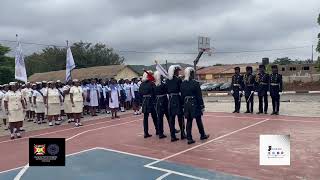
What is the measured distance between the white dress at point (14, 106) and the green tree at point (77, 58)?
149ft

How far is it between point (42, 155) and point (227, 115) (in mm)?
11677

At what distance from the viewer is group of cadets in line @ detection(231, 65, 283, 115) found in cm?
1485

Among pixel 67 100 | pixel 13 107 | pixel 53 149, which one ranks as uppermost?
pixel 67 100

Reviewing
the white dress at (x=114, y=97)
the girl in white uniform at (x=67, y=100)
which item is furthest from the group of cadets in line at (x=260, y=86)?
the girl in white uniform at (x=67, y=100)

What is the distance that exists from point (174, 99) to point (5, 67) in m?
31.8

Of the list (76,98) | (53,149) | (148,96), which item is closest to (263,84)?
(148,96)

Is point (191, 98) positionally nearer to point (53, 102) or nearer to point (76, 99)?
point (76, 99)

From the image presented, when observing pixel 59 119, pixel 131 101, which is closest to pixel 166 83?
pixel 59 119

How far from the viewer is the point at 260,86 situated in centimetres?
1525

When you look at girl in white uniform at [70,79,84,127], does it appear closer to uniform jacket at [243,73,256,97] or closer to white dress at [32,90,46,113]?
white dress at [32,90,46,113]

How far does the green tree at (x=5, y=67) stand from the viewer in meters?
38.7

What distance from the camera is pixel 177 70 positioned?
10.8 m

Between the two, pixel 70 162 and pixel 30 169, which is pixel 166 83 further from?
pixel 30 169

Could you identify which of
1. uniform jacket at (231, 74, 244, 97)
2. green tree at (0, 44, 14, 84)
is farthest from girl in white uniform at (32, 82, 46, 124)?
green tree at (0, 44, 14, 84)
